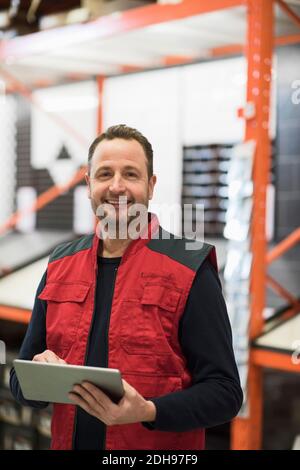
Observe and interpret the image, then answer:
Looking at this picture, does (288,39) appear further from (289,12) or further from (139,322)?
(139,322)

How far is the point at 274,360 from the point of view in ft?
7.61

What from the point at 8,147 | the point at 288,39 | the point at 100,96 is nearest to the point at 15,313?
the point at 100,96

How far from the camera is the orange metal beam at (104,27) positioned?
237 cm

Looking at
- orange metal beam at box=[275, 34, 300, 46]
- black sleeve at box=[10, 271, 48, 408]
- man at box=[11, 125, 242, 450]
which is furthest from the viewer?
orange metal beam at box=[275, 34, 300, 46]

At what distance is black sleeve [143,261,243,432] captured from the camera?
1250mm

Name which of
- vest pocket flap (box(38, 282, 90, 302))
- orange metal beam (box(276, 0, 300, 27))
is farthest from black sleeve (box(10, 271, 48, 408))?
orange metal beam (box(276, 0, 300, 27))

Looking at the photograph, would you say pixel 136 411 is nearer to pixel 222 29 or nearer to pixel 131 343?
pixel 131 343

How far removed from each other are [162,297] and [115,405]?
0.80 ft

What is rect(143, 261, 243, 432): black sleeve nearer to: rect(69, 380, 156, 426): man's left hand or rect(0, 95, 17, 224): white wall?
rect(69, 380, 156, 426): man's left hand

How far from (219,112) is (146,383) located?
7.06 ft

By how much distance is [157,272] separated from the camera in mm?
1347

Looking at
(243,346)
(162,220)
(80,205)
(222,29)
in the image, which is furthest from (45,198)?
(162,220)

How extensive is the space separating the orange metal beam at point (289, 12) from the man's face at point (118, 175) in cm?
129

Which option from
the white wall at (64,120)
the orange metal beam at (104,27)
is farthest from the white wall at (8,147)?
the orange metal beam at (104,27)
